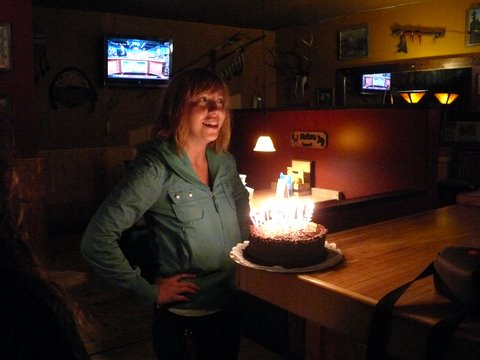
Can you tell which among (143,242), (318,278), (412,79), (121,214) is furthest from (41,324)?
(412,79)

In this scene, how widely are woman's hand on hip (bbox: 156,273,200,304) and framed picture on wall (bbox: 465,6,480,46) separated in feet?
19.2

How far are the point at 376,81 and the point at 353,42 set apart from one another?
70 cm

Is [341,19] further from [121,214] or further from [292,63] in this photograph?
[121,214]

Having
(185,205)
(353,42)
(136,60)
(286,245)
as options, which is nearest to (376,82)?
(353,42)

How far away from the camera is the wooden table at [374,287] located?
3.67 feet

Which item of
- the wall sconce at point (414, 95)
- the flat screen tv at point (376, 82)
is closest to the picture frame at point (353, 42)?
the flat screen tv at point (376, 82)

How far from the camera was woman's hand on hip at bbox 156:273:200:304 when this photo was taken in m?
1.82

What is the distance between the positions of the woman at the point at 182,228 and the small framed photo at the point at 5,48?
12.5 feet

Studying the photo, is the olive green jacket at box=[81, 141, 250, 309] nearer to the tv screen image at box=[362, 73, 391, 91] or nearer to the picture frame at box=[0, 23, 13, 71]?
the picture frame at box=[0, 23, 13, 71]

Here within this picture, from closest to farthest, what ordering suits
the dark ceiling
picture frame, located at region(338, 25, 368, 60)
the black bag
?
the black bag → the dark ceiling → picture frame, located at region(338, 25, 368, 60)

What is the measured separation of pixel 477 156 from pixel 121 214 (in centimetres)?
535

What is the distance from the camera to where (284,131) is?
5305mm

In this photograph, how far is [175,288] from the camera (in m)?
1.82

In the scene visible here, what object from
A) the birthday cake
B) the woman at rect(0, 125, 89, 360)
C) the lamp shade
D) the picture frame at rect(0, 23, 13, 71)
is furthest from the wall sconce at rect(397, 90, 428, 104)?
the woman at rect(0, 125, 89, 360)
